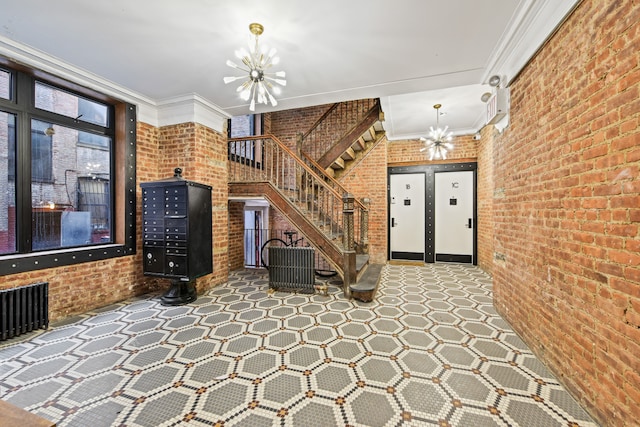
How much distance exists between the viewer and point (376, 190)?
625 cm

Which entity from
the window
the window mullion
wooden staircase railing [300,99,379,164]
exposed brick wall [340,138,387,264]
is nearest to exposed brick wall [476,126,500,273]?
exposed brick wall [340,138,387,264]

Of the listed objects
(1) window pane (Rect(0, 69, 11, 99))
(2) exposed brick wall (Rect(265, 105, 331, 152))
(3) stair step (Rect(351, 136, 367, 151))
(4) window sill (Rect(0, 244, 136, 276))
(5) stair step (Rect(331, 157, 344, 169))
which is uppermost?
(2) exposed brick wall (Rect(265, 105, 331, 152))

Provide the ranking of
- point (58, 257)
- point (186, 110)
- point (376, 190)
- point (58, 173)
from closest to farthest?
point (58, 257), point (58, 173), point (186, 110), point (376, 190)

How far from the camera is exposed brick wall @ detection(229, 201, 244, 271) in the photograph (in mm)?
5715

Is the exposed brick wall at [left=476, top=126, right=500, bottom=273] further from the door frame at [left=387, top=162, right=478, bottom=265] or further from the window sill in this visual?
the window sill

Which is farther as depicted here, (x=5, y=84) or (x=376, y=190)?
(x=376, y=190)

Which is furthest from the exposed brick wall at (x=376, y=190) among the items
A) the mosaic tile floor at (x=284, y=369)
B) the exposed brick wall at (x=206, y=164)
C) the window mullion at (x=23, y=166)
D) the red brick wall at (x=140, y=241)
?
the window mullion at (x=23, y=166)

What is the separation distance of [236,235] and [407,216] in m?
4.27

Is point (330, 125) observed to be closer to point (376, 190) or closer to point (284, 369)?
point (376, 190)

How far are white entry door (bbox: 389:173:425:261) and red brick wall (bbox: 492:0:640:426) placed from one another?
3.89 meters

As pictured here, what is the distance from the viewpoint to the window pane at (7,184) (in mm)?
2869

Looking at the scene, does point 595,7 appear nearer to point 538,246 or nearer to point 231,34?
point 538,246

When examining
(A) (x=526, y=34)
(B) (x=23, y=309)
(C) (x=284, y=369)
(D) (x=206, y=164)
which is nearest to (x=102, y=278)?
(B) (x=23, y=309)

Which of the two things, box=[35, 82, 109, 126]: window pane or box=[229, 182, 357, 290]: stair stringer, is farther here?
box=[229, 182, 357, 290]: stair stringer
